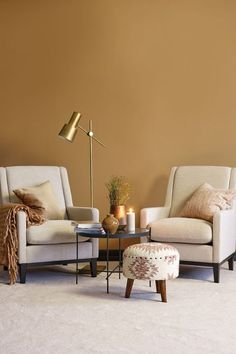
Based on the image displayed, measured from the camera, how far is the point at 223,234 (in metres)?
4.27

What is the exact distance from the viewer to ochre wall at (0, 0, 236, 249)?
207 inches

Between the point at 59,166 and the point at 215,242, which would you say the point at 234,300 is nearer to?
the point at 215,242

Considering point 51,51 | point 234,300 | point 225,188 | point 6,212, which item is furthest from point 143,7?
point 234,300

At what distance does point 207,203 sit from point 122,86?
1609mm

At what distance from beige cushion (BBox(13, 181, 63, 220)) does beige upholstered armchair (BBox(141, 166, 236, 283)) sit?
2.47ft

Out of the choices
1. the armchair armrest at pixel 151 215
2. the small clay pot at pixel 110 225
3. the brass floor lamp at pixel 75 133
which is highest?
the brass floor lamp at pixel 75 133

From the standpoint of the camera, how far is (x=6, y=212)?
427 centimetres

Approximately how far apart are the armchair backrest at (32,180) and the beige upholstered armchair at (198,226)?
2.67 feet

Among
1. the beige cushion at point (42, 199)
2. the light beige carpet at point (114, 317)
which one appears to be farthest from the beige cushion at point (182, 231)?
the beige cushion at point (42, 199)

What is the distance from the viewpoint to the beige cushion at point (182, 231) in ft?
13.8

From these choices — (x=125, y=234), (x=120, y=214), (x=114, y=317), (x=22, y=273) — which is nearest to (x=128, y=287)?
(x=125, y=234)

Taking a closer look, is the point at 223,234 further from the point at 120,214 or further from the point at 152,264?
the point at 152,264

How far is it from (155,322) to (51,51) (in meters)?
3.29

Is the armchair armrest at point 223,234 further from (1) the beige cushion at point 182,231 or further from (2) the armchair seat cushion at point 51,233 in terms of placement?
(2) the armchair seat cushion at point 51,233
